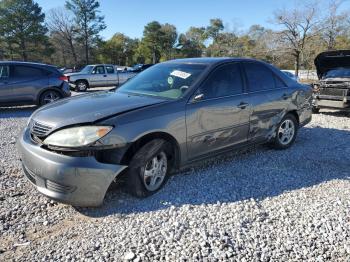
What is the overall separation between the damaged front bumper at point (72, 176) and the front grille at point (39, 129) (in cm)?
16

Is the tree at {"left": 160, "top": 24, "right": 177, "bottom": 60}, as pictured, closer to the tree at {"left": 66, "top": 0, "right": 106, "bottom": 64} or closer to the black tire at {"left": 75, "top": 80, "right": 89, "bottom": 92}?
the tree at {"left": 66, "top": 0, "right": 106, "bottom": 64}

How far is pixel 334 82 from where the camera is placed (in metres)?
9.82

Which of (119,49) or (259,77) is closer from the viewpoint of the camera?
(259,77)

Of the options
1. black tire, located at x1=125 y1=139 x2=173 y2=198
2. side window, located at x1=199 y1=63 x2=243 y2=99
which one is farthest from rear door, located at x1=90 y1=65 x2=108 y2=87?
black tire, located at x1=125 y1=139 x2=173 y2=198

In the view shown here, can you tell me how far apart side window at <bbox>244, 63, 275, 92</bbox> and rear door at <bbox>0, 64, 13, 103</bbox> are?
25.8ft

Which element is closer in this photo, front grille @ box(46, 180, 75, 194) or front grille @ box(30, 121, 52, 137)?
front grille @ box(46, 180, 75, 194)

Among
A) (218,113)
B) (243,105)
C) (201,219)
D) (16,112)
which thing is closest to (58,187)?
(201,219)

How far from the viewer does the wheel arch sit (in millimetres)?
3672

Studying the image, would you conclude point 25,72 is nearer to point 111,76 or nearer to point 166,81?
point 166,81

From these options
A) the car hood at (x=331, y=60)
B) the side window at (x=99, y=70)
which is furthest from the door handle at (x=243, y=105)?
the side window at (x=99, y=70)

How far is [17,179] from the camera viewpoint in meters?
4.45

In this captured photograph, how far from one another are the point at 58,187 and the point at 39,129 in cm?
71

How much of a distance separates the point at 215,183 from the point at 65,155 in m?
1.92

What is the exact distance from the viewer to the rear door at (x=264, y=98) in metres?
5.12
